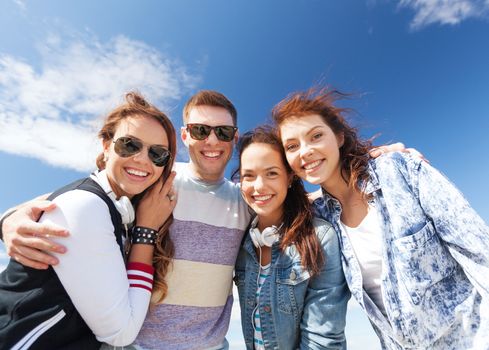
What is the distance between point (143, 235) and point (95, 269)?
0.75m

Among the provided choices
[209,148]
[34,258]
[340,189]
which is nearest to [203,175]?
[209,148]

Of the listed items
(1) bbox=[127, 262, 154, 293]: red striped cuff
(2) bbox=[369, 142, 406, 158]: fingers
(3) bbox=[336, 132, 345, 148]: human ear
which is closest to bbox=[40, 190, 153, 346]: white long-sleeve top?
(1) bbox=[127, 262, 154, 293]: red striped cuff

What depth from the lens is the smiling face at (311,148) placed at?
3814 millimetres

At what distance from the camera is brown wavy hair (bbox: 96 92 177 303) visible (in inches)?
131

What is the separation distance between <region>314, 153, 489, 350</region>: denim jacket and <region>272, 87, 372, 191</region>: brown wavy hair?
18.7 inches

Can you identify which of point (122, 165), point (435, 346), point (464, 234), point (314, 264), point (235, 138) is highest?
point (235, 138)

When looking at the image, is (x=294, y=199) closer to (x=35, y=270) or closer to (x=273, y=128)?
(x=273, y=128)

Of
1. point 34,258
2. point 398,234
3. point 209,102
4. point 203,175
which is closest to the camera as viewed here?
point 34,258

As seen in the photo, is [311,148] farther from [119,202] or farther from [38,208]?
[38,208]

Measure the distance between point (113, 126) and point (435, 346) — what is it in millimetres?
4465

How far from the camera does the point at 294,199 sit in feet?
14.5

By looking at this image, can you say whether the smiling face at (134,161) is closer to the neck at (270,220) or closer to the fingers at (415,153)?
the neck at (270,220)

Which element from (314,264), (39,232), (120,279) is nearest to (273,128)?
(314,264)

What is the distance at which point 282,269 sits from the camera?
3711 millimetres
